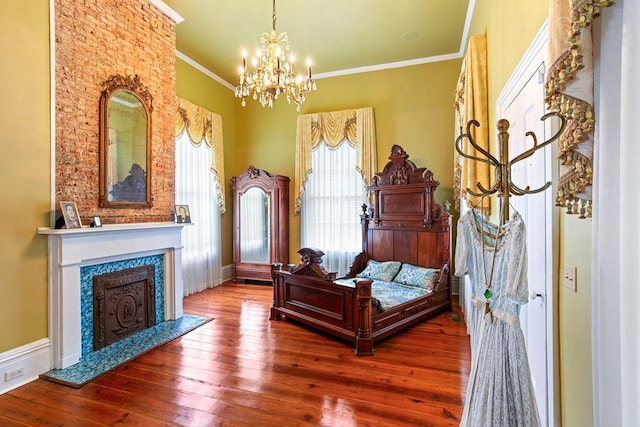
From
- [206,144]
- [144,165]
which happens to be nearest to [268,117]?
[206,144]

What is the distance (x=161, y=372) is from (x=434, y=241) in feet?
12.0

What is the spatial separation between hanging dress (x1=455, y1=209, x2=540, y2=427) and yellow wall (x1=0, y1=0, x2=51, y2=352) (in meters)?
3.40

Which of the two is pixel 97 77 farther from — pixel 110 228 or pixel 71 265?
pixel 71 265

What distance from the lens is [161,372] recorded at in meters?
2.87

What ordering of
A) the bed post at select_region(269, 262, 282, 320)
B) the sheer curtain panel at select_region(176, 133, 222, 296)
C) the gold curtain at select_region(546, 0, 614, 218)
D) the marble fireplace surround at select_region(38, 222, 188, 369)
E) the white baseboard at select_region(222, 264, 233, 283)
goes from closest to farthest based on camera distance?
the gold curtain at select_region(546, 0, 614, 218) < the marble fireplace surround at select_region(38, 222, 188, 369) < the bed post at select_region(269, 262, 282, 320) < the sheer curtain panel at select_region(176, 133, 222, 296) < the white baseboard at select_region(222, 264, 233, 283)

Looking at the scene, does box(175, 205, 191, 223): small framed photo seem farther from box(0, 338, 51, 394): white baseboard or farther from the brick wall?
box(0, 338, 51, 394): white baseboard

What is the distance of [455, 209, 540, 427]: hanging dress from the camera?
1.31 meters

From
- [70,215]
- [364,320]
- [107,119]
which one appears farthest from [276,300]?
[107,119]

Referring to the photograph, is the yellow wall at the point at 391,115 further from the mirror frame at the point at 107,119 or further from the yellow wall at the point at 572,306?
the yellow wall at the point at 572,306

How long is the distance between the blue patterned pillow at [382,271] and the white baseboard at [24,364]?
3584 millimetres

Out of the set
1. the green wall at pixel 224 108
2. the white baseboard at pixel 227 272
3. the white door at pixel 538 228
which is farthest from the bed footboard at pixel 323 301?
the green wall at pixel 224 108

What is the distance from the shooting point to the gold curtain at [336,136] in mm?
5621

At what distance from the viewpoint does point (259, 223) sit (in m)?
6.07

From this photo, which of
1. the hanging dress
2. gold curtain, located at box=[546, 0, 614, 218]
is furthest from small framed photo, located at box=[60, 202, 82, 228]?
gold curtain, located at box=[546, 0, 614, 218]
